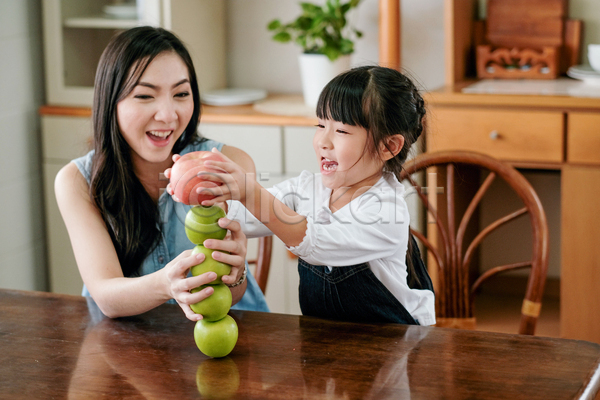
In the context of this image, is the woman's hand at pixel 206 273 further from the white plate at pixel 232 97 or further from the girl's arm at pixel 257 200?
the white plate at pixel 232 97

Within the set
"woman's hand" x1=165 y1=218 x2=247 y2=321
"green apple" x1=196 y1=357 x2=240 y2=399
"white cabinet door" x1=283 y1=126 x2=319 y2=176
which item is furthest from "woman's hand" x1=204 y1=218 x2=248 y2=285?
"white cabinet door" x1=283 y1=126 x2=319 y2=176

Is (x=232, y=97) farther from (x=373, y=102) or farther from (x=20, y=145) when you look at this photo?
(x=373, y=102)

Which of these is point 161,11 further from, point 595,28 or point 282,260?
point 595,28

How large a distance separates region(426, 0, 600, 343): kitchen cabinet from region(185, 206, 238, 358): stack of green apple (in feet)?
4.09

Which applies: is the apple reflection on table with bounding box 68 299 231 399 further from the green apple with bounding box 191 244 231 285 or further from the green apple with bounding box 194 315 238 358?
the green apple with bounding box 191 244 231 285

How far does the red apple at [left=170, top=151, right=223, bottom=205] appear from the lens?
91cm

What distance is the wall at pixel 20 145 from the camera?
8.20 ft

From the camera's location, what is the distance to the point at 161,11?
2.48m

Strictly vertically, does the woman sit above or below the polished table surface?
above

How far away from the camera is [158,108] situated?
1355mm

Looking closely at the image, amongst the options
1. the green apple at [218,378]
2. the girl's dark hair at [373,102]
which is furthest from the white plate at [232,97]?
the green apple at [218,378]

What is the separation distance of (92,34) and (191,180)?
6.79 feet

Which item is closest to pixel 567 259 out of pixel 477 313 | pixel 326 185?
pixel 477 313

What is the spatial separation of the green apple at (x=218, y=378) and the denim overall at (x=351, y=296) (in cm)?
23
